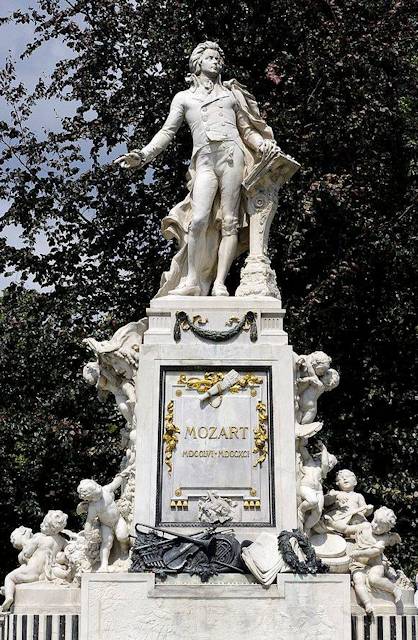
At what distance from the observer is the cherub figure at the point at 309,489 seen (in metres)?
13.5

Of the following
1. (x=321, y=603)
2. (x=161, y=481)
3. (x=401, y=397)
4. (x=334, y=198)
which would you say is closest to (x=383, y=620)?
(x=321, y=603)

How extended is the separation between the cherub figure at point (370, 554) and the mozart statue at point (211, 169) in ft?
9.48

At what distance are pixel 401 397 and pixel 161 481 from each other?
8.72 meters

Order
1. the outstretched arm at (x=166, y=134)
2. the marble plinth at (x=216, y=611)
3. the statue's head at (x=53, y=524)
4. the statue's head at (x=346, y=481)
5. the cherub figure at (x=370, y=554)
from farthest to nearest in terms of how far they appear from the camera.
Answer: the outstretched arm at (x=166, y=134) < the statue's head at (x=346, y=481) < the statue's head at (x=53, y=524) < the cherub figure at (x=370, y=554) < the marble plinth at (x=216, y=611)

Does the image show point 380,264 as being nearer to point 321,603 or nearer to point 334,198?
point 334,198

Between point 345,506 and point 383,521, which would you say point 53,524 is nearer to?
point 345,506

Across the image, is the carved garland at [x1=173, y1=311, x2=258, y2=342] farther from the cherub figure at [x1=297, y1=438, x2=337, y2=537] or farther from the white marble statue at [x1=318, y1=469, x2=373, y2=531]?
the white marble statue at [x1=318, y1=469, x2=373, y2=531]

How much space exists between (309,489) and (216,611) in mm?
1841

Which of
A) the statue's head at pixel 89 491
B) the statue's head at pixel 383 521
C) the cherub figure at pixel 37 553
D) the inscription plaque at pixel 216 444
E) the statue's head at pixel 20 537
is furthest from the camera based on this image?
the statue's head at pixel 20 537

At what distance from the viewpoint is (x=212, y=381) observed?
1366cm

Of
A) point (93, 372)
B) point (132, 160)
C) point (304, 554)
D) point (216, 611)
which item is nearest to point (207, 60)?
point (132, 160)

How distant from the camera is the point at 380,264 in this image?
72.8 ft

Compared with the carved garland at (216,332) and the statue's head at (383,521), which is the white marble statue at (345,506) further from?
the carved garland at (216,332)

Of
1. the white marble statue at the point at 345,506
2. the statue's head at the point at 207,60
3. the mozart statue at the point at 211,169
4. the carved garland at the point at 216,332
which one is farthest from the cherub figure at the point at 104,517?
the statue's head at the point at 207,60
